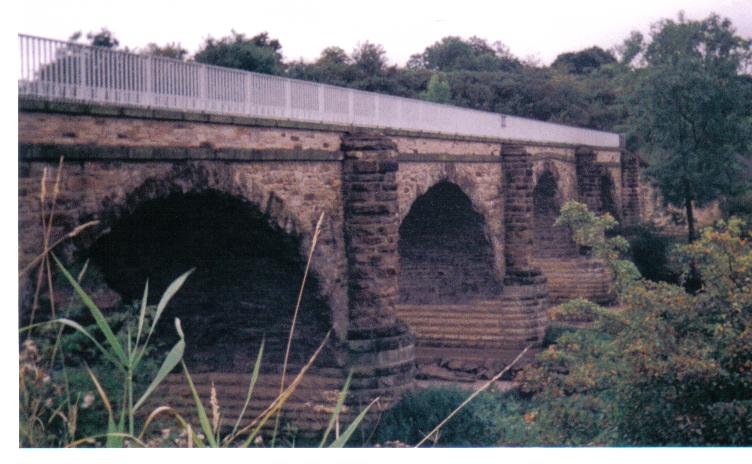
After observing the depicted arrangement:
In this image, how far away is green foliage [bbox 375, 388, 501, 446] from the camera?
1035cm

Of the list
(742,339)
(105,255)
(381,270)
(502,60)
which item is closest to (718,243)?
(742,339)

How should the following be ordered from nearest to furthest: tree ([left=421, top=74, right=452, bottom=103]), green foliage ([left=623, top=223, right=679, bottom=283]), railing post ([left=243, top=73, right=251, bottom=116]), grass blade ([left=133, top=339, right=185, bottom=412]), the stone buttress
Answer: grass blade ([left=133, top=339, right=185, bottom=412]), railing post ([left=243, top=73, right=251, bottom=116]), green foliage ([left=623, top=223, right=679, bottom=283]), the stone buttress, tree ([left=421, top=74, right=452, bottom=103])

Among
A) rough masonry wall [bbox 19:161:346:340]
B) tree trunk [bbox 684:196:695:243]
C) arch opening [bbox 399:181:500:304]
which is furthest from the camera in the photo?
arch opening [bbox 399:181:500:304]

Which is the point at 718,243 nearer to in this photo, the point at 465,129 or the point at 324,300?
the point at 324,300

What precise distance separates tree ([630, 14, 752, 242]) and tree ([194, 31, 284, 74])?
14.6 feet

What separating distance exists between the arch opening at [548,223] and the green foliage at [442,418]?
342 inches

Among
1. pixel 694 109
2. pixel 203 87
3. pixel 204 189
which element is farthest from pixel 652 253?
pixel 203 87

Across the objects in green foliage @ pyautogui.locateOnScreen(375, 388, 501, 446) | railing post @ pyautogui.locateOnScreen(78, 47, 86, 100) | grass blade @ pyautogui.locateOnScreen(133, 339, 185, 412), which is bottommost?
green foliage @ pyautogui.locateOnScreen(375, 388, 501, 446)

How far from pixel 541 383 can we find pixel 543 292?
11.0 m

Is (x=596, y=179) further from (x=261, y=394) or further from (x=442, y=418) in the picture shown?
(x=261, y=394)

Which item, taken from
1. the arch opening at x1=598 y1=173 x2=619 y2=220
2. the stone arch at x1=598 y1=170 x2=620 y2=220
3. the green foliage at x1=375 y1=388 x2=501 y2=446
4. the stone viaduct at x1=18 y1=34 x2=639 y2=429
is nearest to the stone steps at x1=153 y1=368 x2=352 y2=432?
the stone viaduct at x1=18 y1=34 x2=639 y2=429

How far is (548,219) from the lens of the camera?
2270 centimetres

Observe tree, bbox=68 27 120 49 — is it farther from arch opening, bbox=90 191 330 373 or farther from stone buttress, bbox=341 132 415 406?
stone buttress, bbox=341 132 415 406

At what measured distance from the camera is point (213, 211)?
461 inches
